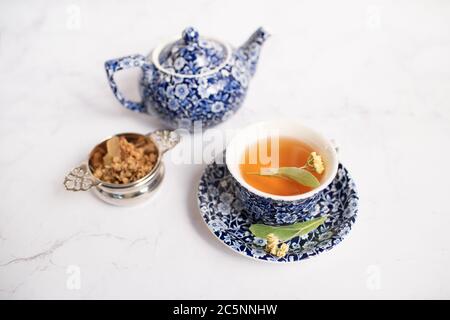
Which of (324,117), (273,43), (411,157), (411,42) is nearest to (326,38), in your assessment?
(273,43)

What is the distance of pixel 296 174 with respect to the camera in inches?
35.8

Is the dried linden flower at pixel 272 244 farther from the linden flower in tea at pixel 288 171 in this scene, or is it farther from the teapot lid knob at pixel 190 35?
the teapot lid knob at pixel 190 35

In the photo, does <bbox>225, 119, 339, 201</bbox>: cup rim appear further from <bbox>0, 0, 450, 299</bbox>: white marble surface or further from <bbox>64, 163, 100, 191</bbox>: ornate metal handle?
<bbox>64, 163, 100, 191</bbox>: ornate metal handle

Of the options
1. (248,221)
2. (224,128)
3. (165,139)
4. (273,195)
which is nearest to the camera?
(273,195)

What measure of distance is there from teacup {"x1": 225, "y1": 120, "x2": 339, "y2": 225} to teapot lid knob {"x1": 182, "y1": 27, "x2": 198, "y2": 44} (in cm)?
27

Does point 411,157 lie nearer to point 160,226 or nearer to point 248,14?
point 160,226

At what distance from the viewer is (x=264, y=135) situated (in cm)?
100

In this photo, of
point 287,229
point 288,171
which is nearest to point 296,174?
point 288,171

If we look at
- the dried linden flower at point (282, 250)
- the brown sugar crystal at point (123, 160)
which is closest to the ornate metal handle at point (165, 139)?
the brown sugar crystal at point (123, 160)

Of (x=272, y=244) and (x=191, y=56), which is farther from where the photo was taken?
(x=191, y=56)

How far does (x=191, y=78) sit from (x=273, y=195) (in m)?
0.38

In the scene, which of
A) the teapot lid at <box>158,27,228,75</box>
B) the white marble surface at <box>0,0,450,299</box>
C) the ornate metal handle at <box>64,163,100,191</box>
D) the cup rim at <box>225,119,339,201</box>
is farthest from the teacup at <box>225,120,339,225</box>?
the ornate metal handle at <box>64,163,100,191</box>

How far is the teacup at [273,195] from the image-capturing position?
845 mm

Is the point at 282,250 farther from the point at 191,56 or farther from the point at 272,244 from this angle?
the point at 191,56
